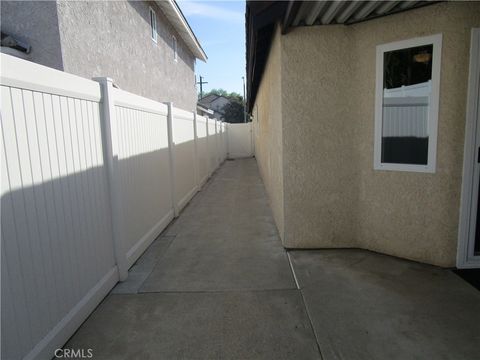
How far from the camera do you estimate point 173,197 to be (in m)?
6.69

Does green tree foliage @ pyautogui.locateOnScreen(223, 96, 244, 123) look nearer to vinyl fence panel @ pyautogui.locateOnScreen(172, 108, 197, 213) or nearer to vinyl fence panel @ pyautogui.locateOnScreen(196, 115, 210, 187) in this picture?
vinyl fence panel @ pyautogui.locateOnScreen(196, 115, 210, 187)

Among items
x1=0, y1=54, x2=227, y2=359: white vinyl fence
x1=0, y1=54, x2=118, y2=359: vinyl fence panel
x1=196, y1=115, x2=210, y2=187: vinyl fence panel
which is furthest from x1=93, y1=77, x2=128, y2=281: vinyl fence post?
x1=196, y1=115, x2=210, y2=187: vinyl fence panel

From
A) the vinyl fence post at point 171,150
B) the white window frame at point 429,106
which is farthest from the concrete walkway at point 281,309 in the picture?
the vinyl fence post at point 171,150

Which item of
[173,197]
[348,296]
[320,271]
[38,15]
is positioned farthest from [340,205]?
[38,15]

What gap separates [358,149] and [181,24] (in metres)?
12.7

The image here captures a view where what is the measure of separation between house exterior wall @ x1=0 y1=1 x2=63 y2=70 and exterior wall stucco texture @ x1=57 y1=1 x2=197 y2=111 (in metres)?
0.14

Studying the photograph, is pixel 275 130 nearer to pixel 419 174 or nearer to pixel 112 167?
pixel 419 174

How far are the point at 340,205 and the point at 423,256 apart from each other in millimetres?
1140

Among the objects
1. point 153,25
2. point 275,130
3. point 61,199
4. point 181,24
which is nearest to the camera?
point 61,199

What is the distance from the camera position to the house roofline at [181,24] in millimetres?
12625

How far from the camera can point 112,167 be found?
371cm

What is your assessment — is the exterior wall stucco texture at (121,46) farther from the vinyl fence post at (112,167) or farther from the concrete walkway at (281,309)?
the concrete walkway at (281,309)

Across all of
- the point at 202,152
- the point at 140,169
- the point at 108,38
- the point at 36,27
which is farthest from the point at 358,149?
the point at 108,38

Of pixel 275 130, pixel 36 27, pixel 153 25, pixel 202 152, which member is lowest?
pixel 202 152
